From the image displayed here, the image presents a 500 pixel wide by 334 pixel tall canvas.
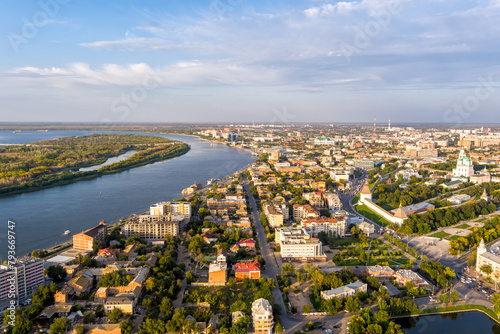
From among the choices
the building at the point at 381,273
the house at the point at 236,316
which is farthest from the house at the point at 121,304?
the building at the point at 381,273

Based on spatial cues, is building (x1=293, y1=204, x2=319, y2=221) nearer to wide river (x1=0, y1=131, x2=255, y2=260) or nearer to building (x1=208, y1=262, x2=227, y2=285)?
building (x1=208, y1=262, x2=227, y2=285)

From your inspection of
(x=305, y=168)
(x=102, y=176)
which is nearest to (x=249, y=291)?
(x=102, y=176)

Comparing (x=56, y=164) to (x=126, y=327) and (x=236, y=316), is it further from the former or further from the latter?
(x=236, y=316)

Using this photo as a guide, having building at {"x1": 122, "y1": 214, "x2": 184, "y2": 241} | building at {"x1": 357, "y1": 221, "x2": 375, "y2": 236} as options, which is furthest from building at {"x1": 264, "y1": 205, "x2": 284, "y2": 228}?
building at {"x1": 122, "y1": 214, "x2": 184, "y2": 241}

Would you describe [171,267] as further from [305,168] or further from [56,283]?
[305,168]

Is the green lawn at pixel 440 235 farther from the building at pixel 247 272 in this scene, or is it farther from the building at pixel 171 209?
the building at pixel 171 209
